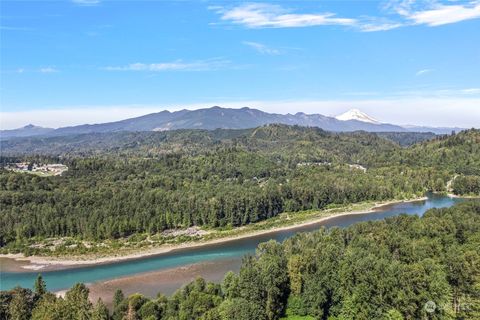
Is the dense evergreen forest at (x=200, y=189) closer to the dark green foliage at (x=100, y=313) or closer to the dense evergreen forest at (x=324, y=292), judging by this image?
the dense evergreen forest at (x=324, y=292)

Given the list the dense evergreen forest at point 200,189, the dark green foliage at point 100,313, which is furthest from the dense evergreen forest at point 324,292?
the dense evergreen forest at point 200,189

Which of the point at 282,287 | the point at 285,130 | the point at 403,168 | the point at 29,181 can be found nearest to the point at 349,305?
the point at 282,287

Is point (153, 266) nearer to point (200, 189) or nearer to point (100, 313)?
point (100, 313)

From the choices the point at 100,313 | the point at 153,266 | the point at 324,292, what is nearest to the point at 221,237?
the point at 153,266

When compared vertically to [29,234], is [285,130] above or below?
above

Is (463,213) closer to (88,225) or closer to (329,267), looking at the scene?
(329,267)
